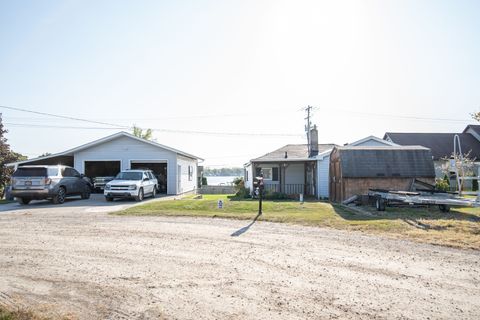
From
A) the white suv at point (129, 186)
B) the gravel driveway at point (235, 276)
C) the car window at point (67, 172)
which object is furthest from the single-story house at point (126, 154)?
the gravel driveway at point (235, 276)

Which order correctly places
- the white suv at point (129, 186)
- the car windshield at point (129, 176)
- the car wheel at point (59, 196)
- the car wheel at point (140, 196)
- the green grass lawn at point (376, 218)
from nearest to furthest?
the green grass lawn at point (376, 218) < the car wheel at point (59, 196) < the white suv at point (129, 186) < the car wheel at point (140, 196) < the car windshield at point (129, 176)

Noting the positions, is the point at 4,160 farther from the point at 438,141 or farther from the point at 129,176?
the point at 438,141

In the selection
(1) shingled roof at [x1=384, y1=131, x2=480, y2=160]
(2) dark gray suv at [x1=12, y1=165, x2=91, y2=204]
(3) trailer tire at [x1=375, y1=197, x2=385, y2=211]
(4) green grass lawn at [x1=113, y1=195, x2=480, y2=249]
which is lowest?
(4) green grass lawn at [x1=113, y1=195, x2=480, y2=249]

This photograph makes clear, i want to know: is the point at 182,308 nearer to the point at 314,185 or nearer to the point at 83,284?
the point at 83,284

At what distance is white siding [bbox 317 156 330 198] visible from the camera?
76.5 feet

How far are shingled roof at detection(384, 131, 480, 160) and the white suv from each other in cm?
2673

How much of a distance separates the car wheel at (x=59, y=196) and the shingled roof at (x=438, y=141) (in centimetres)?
3091

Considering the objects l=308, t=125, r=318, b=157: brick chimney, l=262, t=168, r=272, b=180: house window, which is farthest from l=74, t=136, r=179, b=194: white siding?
l=308, t=125, r=318, b=157: brick chimney

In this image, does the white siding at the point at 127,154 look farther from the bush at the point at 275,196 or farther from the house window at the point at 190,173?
the bush at the point at 275,196

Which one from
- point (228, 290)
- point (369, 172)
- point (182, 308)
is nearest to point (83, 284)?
point (182, 308)

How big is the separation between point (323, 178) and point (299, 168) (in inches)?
141

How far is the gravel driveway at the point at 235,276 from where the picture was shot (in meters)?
4.22

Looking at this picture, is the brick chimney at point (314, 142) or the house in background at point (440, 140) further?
the house in background at point (440, 140)

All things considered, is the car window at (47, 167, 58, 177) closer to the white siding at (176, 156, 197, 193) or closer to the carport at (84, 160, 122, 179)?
the white siding at (176, 156, 197, 193)
